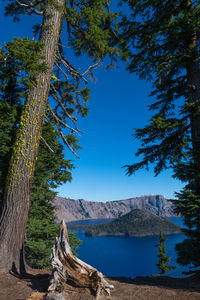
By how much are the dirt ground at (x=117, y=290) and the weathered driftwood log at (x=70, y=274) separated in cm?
10

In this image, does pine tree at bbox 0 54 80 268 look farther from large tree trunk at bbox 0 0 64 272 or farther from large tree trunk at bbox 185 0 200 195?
large tree trunk at bbox 185 0 200 195

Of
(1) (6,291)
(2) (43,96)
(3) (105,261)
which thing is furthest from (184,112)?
(3) (105,261)

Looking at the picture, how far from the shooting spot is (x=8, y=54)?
12.8ft

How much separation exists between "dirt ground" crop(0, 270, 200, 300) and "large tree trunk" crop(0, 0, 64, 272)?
1.46ft

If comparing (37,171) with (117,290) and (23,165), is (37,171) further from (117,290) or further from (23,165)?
(117,290)

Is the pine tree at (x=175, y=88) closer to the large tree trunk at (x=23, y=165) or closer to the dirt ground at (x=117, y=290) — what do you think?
the dirt ground at (x=117, y=290)

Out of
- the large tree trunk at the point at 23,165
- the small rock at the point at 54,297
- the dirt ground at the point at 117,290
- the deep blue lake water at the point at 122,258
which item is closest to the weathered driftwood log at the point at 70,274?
the dirt ground at the point at 117,290

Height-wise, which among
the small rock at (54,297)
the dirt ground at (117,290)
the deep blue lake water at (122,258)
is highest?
the small rock at (54,297)

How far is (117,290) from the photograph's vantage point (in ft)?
9.69

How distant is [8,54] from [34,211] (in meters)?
6.09

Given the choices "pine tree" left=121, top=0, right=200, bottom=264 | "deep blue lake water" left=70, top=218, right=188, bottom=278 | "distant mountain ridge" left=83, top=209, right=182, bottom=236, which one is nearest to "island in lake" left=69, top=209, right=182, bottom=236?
"distant mountain ridge" left=83, top=209, right=182, bottom=236

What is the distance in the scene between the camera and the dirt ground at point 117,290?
2596 millimetres

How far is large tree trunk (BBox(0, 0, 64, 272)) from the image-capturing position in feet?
11.3

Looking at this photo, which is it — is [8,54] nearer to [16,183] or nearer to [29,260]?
[16,183]
